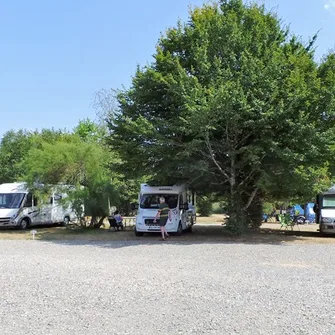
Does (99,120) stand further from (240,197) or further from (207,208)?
(240,197)

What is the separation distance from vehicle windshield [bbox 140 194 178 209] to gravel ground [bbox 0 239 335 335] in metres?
6.63

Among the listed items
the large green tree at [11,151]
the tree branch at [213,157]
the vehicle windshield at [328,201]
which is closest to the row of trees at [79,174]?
the tree branch at [213,157]

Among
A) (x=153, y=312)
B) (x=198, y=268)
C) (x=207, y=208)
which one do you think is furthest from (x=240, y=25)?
(x=207, y=208)

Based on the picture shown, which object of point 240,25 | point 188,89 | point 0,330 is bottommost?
point 0,330

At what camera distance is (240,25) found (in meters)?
19.6

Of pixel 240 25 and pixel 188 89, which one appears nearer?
pixel 188 89

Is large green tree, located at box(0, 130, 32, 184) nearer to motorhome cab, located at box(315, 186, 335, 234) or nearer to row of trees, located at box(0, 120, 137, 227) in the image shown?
row of trees, located at box(0, 120, 137, 227)

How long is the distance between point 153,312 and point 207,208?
1695 inches

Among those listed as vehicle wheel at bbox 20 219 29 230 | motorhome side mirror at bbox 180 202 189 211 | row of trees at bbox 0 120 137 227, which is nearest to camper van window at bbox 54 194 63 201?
row of trees at bbox 0 120 137 227

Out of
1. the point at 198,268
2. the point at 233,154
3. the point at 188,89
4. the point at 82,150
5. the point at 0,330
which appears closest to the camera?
the point at 0,330

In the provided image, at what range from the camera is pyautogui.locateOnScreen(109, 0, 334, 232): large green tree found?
1673cm

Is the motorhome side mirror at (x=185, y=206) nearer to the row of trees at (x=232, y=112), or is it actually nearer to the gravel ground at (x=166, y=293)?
the row of trees at (x=232, y=112)

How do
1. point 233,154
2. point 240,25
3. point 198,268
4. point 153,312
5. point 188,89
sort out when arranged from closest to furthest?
point 153,312
point 198,268
point 188,89
point 233,154
point 240,25

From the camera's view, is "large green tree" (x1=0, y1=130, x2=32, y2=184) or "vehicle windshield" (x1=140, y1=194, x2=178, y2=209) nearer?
"vehicle windshield" (x1=140, y1=194, x2=178, y2=209)
